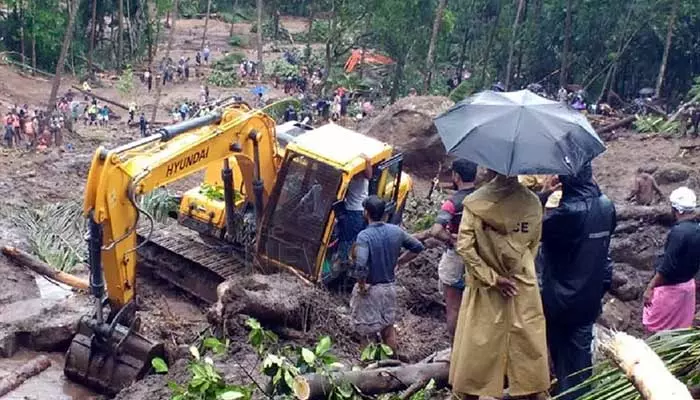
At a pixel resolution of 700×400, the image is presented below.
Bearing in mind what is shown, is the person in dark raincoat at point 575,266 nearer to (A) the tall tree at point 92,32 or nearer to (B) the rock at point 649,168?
(B) the rock at point 649,168

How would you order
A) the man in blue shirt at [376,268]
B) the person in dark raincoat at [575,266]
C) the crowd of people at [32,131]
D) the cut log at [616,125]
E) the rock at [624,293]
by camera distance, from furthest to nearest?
the crowd of people at [32,131] → the cut log at [616,125] → the rock at [624,293] → the man in blue shirt at [376,268] → the person in dark raincoat at [575,266]

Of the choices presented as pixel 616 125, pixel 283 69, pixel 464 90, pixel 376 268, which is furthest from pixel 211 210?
pixel 283 69

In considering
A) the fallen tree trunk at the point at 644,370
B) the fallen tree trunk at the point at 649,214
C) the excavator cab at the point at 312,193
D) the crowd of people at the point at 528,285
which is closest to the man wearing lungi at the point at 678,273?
the crowd of people at the point at 528,285

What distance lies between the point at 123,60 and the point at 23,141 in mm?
20981

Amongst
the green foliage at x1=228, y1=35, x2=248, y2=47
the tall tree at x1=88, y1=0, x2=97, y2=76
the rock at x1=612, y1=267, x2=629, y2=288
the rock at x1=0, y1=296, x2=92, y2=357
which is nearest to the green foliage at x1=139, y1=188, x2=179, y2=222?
the rock at x1=0, y1=296, x2=92, y2=357

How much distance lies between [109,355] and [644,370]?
20.7 feet

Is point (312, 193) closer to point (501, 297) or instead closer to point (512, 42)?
point (501, 297)

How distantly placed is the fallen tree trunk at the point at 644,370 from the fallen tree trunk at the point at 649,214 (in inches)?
317

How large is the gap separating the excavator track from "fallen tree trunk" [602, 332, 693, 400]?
302 inches

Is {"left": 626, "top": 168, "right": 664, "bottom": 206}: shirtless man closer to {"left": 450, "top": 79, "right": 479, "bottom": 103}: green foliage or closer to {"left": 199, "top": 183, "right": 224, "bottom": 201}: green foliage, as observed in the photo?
{"left": 199, "top": 183, "right": 224, "bottom": 201}: green foliage

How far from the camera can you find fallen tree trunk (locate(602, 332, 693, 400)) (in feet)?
8.06

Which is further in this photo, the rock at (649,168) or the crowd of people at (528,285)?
the rock at (649,168)

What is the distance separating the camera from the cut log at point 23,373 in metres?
8.12

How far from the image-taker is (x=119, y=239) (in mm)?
7879
